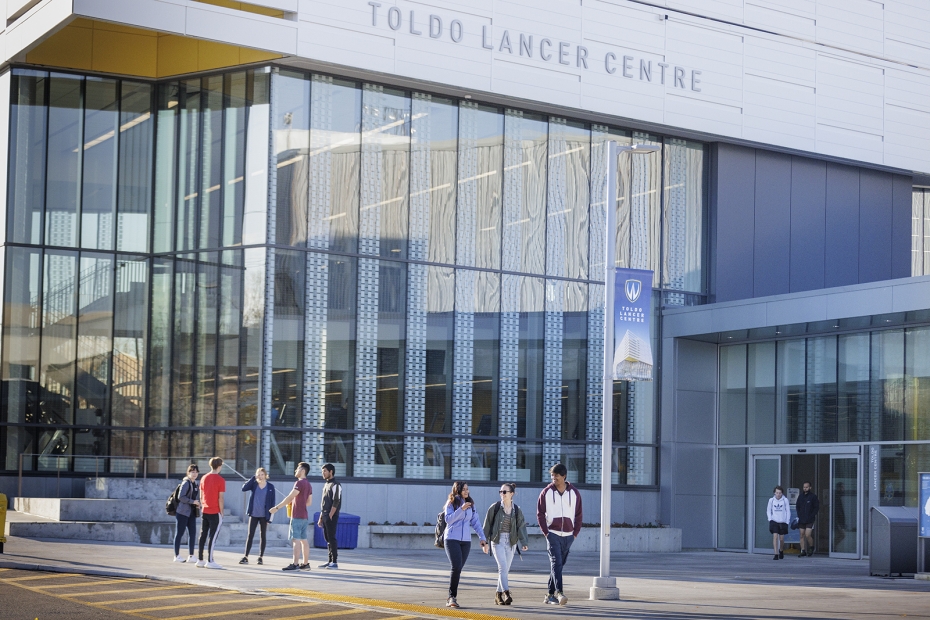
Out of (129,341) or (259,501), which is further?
(129,341)

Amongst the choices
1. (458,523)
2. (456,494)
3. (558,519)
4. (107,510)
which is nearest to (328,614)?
(458,523)

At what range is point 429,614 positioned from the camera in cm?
1414

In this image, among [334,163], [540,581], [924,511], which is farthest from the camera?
[334,163]

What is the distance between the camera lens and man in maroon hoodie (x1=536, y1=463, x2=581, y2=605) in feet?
51.9

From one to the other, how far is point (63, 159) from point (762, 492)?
63.4 ft

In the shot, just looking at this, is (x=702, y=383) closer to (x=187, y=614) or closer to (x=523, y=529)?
(x=523, y=529)

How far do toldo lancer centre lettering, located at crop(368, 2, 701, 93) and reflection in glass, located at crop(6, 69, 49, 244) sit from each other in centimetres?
906

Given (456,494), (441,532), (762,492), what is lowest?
(762,492)

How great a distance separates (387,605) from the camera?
48.9 feet

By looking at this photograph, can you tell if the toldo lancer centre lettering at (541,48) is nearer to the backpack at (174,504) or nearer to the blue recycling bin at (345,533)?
the blue recycling bin at (345,533)

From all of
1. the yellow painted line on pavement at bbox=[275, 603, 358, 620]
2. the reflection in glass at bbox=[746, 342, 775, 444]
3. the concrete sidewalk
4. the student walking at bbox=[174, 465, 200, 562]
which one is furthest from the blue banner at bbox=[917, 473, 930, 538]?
the student walking at bbox=[174, 465, 200, 562]

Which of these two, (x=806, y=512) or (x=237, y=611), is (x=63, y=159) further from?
(x=806, y=512)

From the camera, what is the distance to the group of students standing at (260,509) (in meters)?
19.8

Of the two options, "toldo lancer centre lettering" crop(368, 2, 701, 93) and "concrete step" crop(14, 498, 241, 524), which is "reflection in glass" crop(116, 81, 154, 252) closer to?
"toldo lancer centre lettering" crop(368, 2, 701, 93)
